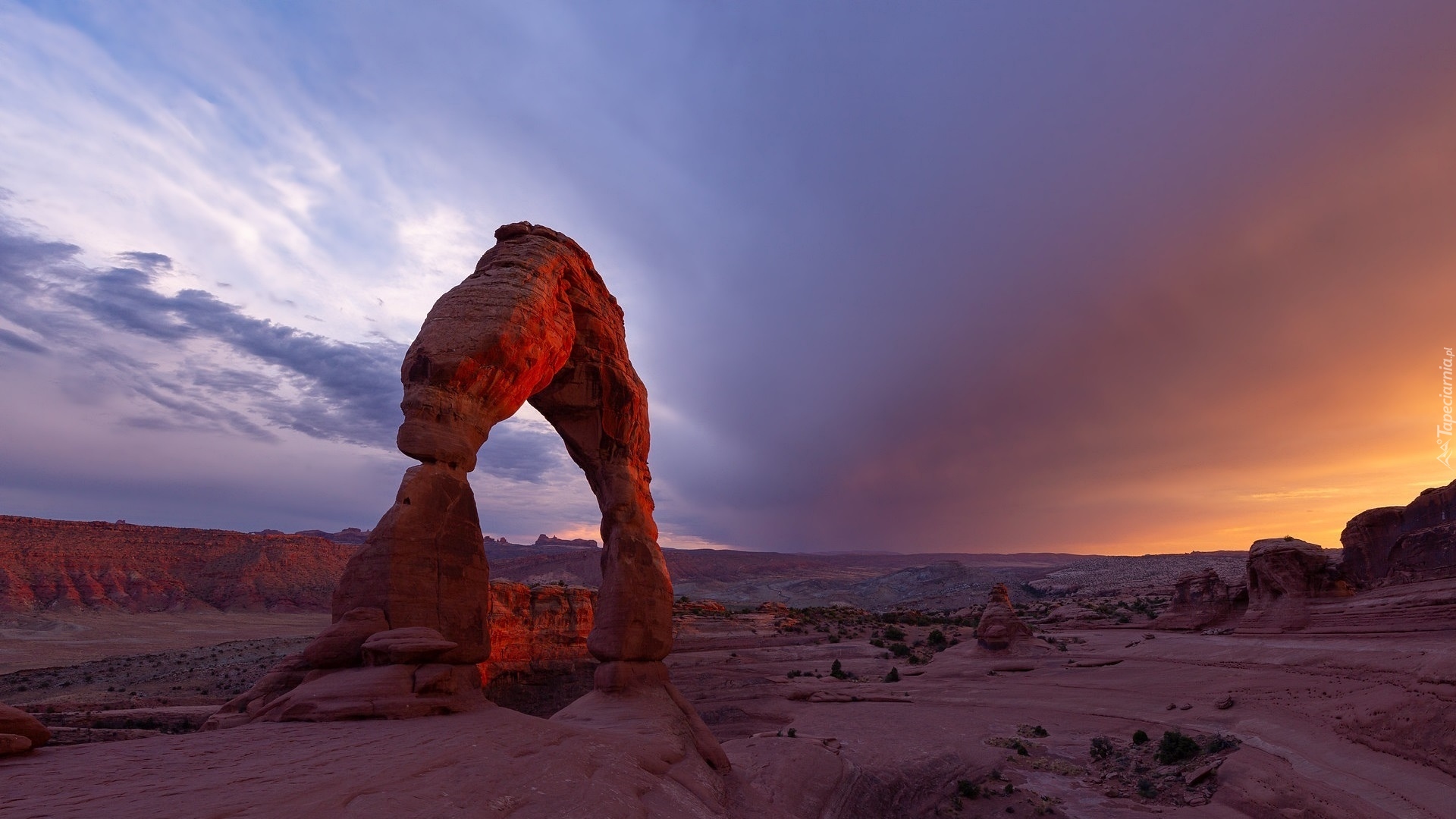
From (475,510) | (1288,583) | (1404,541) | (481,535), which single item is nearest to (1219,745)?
(1404,541)

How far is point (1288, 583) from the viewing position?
25859 millimetres

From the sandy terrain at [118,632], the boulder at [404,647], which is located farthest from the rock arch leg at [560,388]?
the sandy terrain at [118,632]

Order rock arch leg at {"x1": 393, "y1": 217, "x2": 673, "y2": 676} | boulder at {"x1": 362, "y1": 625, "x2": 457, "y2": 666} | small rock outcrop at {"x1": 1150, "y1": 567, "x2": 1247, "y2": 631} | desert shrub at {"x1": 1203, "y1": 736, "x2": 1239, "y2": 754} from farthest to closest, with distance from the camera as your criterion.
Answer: small rock outcrop at {"x1": 1150, "y1": 567, "x2": 1247, "y2": 631}
desert shrub at {"x1": 1203, "y1": 736, "x2": 1239, "y2": 754}
rock arch leg at {"x1": 393, "y1": 217, "x2": 673, "y2": 676}
boulder at {"x1": 362, "y1": 625, "x2": 457, "y2": 666}

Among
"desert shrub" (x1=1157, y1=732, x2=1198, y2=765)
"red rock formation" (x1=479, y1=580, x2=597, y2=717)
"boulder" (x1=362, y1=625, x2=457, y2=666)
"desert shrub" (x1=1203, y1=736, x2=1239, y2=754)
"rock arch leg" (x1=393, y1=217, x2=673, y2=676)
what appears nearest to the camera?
"boulder" (x1=362, y1=625, x2=457, y2=666)

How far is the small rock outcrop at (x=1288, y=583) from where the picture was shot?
978 inches

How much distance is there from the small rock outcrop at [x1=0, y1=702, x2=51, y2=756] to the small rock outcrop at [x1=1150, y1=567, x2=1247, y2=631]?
131 feet

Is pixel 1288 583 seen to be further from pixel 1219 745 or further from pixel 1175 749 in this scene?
pixel 1175 749

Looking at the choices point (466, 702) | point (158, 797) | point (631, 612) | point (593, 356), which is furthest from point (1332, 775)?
point (158, 797)

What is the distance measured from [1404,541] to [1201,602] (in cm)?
1196

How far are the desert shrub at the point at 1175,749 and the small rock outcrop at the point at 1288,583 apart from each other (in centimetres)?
1433

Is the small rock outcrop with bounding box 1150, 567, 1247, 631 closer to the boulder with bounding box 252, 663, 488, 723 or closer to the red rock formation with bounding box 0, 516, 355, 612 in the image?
the boulder with bounding box 252, 663, 488, 723

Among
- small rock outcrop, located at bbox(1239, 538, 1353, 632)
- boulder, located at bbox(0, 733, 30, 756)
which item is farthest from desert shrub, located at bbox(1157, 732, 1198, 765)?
boulder, located at bbox(0, 733, 30, 756)

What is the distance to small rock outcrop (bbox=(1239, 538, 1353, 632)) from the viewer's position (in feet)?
81.5

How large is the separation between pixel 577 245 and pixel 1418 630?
2589 centimetres
